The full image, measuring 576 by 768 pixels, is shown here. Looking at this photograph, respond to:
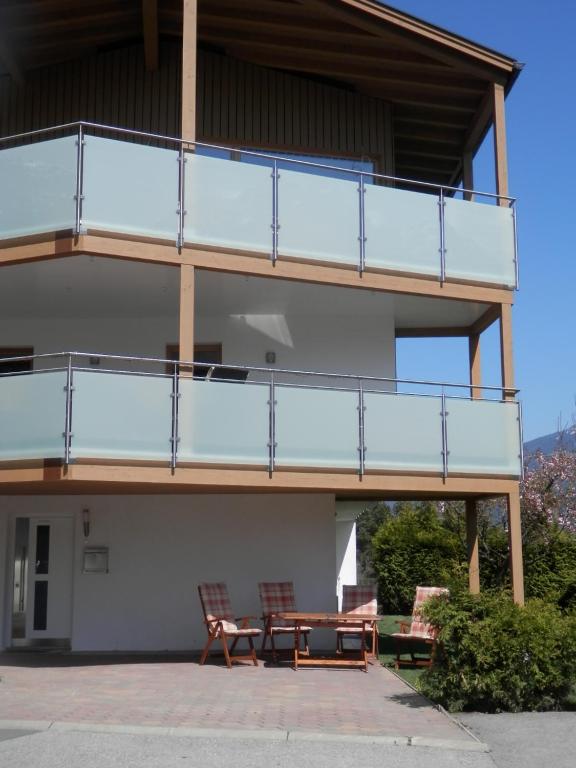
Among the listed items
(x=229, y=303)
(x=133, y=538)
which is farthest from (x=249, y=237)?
(x=133, y=538)

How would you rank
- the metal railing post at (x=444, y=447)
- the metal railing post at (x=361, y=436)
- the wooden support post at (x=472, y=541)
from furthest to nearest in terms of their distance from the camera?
the wooden support post at (x=472, y=541) → the metal railing post at (x=444, y=447) → the metal railing post at (x=361, y=436)

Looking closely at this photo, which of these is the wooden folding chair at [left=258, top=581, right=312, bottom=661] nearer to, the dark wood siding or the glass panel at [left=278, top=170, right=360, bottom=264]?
the glass panel at [left=278, top=170, right=360, bottom=264]

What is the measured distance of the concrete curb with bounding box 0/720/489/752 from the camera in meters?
8.75

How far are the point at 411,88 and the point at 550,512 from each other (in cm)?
953

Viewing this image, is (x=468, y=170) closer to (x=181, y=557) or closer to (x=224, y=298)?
(x=224, y=298)

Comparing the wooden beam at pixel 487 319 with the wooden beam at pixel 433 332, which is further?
the wooden beam at pixel 433 332

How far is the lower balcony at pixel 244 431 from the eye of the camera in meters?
12.5

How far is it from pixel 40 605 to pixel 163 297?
5.17 m

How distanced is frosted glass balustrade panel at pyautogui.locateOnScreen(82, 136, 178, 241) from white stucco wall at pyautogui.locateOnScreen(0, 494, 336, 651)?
448cm

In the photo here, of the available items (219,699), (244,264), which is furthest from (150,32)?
(219,699)

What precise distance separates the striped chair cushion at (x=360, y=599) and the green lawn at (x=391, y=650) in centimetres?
47

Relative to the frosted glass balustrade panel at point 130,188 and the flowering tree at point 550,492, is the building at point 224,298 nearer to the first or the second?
the frosted glass balustrade panel at point 130,188

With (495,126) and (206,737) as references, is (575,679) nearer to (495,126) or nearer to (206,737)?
(206,737)

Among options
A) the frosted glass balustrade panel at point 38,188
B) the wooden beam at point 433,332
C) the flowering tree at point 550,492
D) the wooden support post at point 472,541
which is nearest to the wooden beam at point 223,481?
the wooden support post at point 472,541
